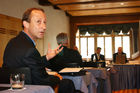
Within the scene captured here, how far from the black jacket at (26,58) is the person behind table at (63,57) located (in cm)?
142

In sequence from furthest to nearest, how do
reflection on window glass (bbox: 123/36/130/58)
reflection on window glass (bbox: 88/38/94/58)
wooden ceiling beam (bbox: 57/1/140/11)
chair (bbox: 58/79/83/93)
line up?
reflection on window glass (bbox: 88/38/94/58) → reflection on window glass (bbox: 123/36/130/58) → wooden ceiling beam (bbox: 57/1/140/11) → chair (bbox: 58/79/83/93)

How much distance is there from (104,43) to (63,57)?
10.7m

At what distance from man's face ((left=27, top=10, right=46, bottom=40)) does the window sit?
12.0 m

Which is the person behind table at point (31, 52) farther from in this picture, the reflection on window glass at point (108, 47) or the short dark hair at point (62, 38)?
the reflection on window glass at point (108, 47)

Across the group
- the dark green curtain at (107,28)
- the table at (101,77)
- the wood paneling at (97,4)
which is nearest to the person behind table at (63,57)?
the table at (101,77)

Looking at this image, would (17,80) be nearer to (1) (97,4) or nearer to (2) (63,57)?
(2) (63,57)

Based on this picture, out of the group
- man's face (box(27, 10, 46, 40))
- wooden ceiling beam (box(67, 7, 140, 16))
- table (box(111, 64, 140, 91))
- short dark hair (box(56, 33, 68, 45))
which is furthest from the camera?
wooden ceiling beam (box(67, 7, 140, 16))

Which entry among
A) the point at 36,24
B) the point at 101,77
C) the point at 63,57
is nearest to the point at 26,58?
the point at 36,24

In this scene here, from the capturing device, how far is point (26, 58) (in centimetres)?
164

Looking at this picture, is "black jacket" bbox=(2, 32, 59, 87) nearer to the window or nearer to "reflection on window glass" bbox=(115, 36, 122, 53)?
the window

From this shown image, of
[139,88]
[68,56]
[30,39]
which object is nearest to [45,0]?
[139,88]

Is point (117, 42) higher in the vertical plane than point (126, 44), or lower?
higher

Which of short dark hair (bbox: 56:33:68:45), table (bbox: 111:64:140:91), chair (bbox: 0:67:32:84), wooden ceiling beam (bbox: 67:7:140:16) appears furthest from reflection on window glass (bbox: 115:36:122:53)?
chair (bbox: 0:67:32:84)

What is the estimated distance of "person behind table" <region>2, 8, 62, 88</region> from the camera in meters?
1.66
